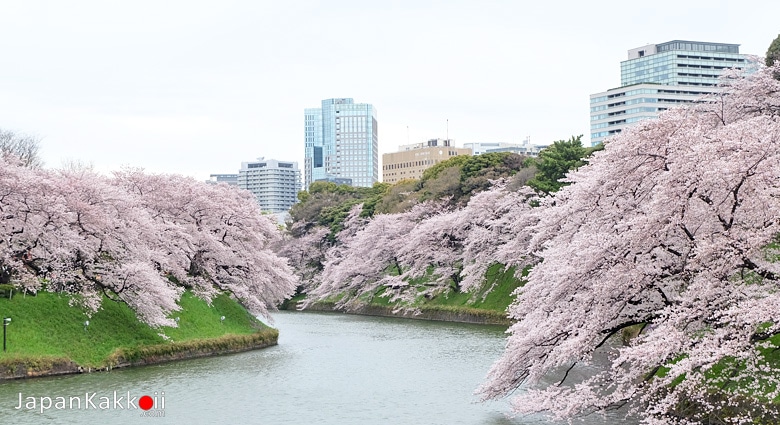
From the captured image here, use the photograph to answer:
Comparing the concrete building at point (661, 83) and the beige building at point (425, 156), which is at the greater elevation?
the concrete building at point (661, 83)

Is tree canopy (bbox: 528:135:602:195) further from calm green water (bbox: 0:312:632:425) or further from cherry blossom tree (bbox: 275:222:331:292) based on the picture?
cherry blossom tree (bbox: 275:222:331:292)

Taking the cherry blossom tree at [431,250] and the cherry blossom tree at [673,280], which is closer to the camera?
the cherry blossom tree at [673,280]

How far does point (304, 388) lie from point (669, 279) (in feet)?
45.8

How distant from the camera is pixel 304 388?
27.5 meters

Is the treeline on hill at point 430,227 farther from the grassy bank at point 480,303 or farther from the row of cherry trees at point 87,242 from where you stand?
the row of cherry trees at point 87,242

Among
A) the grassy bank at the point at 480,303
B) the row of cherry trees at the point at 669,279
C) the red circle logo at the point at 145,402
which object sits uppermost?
the row of cherry trees at the point at 669,279

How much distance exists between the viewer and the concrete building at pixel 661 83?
149m

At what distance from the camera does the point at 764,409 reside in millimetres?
15781

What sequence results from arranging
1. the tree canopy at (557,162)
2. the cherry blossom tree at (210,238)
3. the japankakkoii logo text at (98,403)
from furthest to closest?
the tree canopy at (557,162) → the cherry blossom tree at (210,238) → the japankakkoii logo text at (98,403)

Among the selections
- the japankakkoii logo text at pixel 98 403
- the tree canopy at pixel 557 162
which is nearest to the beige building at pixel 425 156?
the tree canopy at pixel 557 162

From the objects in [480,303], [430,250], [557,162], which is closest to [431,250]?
[430,250]

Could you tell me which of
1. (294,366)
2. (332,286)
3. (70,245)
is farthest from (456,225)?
(70,245)

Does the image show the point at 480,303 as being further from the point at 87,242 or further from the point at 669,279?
the point at 669,279

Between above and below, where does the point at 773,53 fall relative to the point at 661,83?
below
